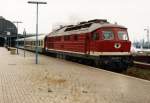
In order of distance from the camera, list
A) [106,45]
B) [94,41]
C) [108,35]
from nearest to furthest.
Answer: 1. [106,45]
2. [108,35]
3. [94,41]

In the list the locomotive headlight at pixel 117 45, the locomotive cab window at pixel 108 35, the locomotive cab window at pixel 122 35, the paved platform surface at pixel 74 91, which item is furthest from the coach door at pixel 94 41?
the paved platform surface at pixel 74 91

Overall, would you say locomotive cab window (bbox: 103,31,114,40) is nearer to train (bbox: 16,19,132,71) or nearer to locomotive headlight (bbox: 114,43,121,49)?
train (bbox: 16,19,132,71)

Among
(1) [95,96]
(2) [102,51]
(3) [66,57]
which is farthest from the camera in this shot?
(3) [66,57]

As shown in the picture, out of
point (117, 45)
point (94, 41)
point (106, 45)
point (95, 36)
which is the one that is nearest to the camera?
point (106, 45)

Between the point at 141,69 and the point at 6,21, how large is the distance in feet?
395

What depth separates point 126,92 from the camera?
1284cm

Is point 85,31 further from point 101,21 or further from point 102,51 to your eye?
point 102,51

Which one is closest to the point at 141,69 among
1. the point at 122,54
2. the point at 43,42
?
the point at 122,54

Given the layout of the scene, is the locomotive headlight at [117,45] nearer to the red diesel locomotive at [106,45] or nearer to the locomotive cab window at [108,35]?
the red diesel locomotive at [106,45]

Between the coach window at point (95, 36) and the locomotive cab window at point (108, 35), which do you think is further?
the coach window at point (95, 36)

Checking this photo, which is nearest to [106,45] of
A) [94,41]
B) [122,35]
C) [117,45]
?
[117,45]

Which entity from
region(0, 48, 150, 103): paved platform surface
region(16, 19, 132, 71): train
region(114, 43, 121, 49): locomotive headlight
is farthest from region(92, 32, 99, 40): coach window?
region(0, 48, 150, 103): paved platform surface

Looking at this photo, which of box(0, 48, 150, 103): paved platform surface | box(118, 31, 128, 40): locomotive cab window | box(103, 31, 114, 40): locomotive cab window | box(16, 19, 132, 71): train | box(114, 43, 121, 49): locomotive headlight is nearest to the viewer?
box(0, 48, 150, 103): paved platform surface

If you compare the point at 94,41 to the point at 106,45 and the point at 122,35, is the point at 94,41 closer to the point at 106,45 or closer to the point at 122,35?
the point at 106,45
